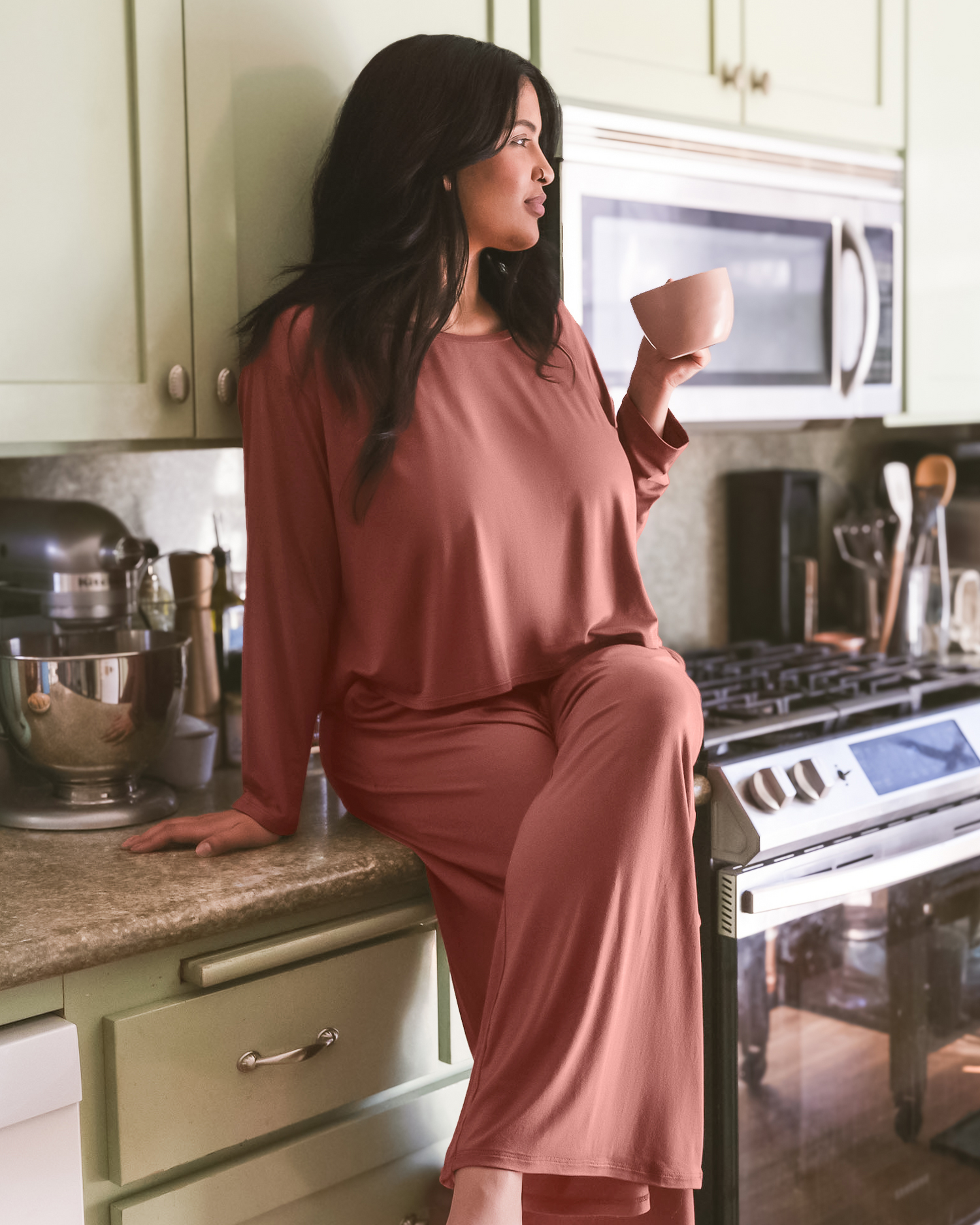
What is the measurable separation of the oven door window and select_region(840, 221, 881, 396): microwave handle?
76 cm

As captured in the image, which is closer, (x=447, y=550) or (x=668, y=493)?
(x=447, y=550)

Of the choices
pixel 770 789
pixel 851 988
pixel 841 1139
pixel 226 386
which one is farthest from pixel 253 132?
pixel 841 1139

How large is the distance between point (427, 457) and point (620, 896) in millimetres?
486

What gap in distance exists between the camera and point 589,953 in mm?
1099

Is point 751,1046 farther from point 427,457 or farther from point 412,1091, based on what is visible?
point 427,457

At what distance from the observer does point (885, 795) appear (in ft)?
5.19

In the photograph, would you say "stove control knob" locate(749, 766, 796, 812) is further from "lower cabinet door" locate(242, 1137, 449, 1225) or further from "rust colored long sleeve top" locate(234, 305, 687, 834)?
"lower cabinet door" locate(242, 1137, 449, 1225)

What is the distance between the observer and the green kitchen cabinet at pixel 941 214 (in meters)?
2.04

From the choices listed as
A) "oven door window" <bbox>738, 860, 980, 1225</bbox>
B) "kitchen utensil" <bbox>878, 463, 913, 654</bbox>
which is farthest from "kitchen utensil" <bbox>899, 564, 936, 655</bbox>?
"oven door window" <bbox>738, 860, 980, 1225</bbox>

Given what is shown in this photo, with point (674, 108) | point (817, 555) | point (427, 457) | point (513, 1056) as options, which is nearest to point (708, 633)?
point (817, 555)

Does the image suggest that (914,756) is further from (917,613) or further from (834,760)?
(917,613)

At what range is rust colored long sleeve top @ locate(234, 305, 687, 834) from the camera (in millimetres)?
1300

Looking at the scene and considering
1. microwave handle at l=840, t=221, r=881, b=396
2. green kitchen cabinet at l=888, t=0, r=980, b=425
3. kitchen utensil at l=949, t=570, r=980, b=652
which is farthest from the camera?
kitchen utensil at l=949, t=570, r=980, b=652

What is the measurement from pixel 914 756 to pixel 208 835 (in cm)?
92
